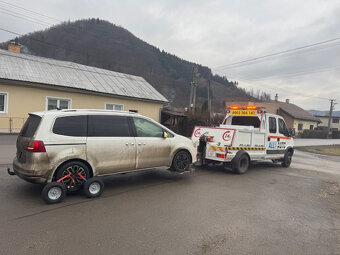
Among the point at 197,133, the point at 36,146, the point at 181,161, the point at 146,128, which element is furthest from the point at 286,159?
the point at 36,146

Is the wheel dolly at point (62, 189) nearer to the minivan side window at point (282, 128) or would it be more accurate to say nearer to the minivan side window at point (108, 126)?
the minivan side window at point (108, 126)

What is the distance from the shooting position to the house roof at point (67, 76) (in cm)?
1670

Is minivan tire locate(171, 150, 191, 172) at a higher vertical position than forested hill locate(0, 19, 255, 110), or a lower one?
lower

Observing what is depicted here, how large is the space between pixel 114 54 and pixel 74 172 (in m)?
46.6

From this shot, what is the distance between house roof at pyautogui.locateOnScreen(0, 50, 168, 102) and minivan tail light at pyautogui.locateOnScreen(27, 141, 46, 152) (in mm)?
13194

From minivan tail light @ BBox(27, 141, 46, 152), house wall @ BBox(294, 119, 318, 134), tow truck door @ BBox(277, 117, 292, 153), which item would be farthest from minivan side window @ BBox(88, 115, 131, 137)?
house wall @ BBox(294, 119, 318, 134)

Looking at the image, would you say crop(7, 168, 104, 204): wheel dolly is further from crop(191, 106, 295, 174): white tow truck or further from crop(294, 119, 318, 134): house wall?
crop(294, 119, 318, 134): house wall

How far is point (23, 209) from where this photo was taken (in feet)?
14.6

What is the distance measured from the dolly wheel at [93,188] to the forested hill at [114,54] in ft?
103

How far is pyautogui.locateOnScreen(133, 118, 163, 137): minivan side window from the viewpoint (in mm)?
6199

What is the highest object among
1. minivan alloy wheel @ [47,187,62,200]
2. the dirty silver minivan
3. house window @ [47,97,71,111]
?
house window @ [47,97,71,111]

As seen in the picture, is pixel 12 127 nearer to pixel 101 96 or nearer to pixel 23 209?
pixel 101 96

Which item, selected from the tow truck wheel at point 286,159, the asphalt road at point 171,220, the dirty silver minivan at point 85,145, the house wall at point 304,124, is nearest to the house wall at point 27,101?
the asphalt road at point 171,220

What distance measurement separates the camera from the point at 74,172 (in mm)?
5125
